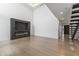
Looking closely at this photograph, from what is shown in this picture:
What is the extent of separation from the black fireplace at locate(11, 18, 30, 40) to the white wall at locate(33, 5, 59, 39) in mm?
630

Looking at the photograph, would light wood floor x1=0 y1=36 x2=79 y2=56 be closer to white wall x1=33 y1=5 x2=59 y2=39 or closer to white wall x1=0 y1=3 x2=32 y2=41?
white wall x1=0 y1=3 x2=32 y2=41

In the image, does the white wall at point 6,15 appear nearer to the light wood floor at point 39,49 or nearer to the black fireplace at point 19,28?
the black fireplace at point 19,28

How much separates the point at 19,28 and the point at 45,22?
1.36m

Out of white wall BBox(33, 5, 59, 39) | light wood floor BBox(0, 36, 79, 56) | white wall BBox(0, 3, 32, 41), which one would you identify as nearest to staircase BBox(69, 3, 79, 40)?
white wall BBox(33, 5, 59, 39)

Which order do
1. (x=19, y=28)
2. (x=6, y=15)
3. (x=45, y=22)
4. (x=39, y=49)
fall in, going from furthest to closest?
(x=45, y=22) → (x=19, y=28) → (x=6, y=15) → (x=39, y=49)

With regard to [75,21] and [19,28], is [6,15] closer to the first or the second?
[19,28]

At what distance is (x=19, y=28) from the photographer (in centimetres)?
407

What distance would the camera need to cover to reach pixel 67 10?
135 inches

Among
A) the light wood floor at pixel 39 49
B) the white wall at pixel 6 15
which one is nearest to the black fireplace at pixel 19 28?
the white wall at pixel 6 15

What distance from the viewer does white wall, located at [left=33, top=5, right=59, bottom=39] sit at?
3910 mm

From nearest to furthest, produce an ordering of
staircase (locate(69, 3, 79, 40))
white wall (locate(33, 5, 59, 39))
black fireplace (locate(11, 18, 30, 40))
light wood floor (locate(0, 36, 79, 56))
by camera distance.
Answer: light wood floor (locate(0, 36, 79, 56)), staircase (locate(69, 3, 79, 40)), black fireplace (locate(11, 18, 30, 40)), white wall (locate(33, 5, 59, 39))

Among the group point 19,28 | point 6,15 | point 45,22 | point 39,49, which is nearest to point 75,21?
point 45,22

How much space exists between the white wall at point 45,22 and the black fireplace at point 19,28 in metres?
0.63

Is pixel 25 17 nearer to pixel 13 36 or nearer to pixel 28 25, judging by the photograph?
pixel 28 25
